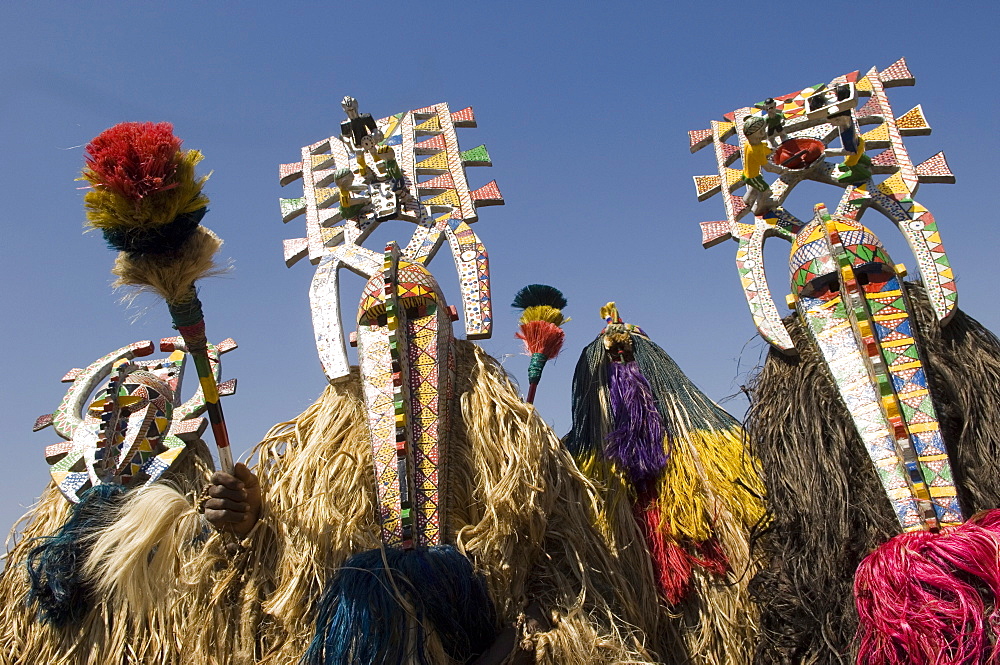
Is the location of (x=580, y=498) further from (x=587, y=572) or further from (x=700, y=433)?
(x=700, y=433)

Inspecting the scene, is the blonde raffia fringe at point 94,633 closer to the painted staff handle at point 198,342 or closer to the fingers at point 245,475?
the fingers at point 245,475

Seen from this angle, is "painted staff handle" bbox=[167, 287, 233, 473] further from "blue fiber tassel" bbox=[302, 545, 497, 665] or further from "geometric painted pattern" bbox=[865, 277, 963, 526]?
"geometric painted pattern" bbox=[865, 277, 963, 526]

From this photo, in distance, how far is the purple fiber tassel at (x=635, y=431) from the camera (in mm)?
3664

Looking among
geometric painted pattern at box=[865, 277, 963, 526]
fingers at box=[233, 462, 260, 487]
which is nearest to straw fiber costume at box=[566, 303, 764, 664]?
geometric painted pattern at box=[865, 277, 963, 526]

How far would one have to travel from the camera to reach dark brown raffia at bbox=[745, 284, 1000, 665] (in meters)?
2.80

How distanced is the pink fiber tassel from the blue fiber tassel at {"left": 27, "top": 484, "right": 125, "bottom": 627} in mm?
2544

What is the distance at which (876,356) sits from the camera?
9.57 feet

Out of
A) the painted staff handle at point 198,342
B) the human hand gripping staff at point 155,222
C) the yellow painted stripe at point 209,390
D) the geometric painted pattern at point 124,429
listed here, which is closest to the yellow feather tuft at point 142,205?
the human hand gripping staff at point 155,222

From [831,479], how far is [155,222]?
2171 millimetres

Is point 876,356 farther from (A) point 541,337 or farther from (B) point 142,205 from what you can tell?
(B) point 142,205

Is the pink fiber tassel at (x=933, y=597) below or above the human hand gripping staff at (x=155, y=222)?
below

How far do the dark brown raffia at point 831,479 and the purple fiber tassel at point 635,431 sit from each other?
570 mm

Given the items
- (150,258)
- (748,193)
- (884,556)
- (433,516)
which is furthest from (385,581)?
(748,193)

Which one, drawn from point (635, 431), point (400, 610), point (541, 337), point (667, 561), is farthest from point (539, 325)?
point (400, 610)
